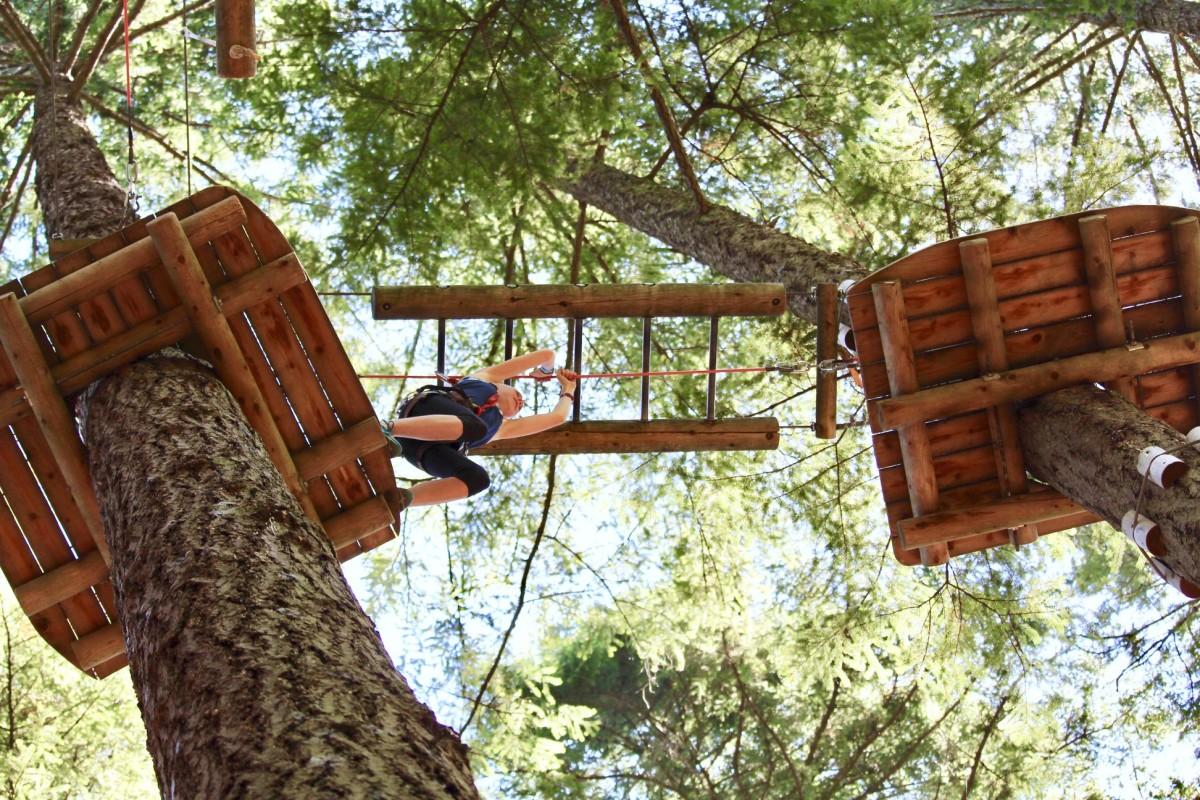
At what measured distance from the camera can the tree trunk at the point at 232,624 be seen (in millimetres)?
1891

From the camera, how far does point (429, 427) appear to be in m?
4.65

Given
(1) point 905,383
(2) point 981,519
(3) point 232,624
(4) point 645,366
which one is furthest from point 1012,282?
(3) point 232,624

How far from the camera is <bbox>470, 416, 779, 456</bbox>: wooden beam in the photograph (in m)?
4.95

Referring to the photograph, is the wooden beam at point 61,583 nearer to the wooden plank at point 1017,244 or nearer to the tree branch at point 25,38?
the wooden plank at point 1017,244

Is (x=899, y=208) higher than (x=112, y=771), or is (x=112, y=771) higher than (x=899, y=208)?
(x=899, y=208)

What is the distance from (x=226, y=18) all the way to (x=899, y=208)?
379cm

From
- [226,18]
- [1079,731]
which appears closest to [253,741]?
[226,18]

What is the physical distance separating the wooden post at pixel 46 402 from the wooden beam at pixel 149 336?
0.07 m

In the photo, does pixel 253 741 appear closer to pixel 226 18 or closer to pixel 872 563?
pixel 226 18

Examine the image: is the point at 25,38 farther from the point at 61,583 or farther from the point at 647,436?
the point at 647,436

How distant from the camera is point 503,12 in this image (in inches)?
271

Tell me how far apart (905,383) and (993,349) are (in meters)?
0.35

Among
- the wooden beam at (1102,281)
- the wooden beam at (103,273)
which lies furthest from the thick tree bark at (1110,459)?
the wooden beam at (103,273)

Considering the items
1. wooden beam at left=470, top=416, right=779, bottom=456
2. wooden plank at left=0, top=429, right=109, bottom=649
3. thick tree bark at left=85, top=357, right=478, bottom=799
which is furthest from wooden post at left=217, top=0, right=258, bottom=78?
wooden beam at left=470, top=416, right=779, bottom=456
